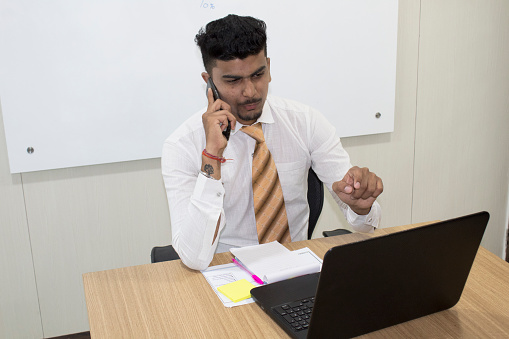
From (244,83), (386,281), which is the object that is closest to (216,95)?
(244,83)

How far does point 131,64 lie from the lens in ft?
8.02

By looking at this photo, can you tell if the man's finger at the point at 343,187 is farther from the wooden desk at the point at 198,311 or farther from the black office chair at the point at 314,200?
the wooden desk at the point at 198,311

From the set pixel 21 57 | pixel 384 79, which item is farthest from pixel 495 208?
pixel 21 57

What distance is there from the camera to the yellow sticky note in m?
1.37

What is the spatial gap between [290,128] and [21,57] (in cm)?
123

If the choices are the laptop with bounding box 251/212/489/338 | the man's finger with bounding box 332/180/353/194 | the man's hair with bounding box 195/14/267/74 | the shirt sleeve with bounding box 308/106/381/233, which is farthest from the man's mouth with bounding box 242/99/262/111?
the laptop with bounding box 251/212/489/338

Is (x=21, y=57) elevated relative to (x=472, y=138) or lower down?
elevated

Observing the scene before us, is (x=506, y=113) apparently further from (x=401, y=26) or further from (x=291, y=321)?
(x=291, y=321)

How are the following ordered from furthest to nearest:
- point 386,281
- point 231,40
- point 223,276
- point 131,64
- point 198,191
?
point 131,64
point 231,40
point 198,191
point 223,276
point 386,281

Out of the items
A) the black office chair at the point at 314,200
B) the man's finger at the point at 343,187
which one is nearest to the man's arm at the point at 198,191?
the black office chair at the point at 314,200

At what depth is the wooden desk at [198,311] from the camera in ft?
4.04

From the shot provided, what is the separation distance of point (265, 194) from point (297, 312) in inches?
26.5

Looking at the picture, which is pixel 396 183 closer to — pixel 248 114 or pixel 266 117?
pixel 266 117

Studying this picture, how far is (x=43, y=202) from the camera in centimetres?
250
